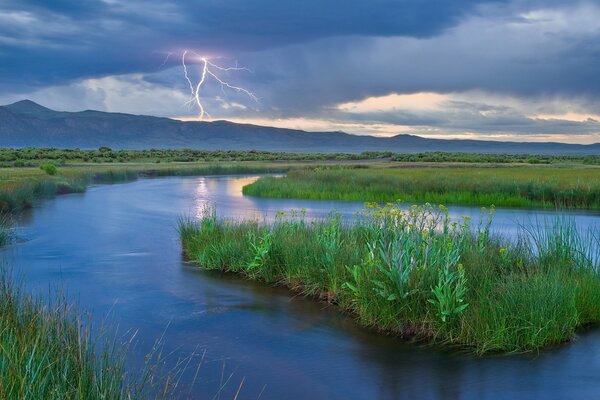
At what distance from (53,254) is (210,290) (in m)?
8.53

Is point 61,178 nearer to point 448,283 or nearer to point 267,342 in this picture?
point 267,342

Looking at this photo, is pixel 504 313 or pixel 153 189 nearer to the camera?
pixel 504 313

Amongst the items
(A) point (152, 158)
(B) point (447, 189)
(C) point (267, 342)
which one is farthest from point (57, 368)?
(A) point (152, 158)

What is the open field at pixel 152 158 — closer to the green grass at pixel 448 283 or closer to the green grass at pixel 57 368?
the green grass at pixel 448 283

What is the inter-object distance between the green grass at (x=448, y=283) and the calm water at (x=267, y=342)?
390mm

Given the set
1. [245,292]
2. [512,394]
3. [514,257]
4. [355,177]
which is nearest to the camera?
[512,394]

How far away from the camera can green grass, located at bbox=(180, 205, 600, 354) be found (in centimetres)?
972

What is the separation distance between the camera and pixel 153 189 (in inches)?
1948

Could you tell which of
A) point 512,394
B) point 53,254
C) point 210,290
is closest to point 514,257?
point 512,394

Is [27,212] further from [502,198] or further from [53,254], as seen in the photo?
[502,198]

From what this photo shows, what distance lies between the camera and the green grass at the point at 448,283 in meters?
9.72

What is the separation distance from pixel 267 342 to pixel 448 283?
141 inches

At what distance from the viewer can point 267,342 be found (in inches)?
428

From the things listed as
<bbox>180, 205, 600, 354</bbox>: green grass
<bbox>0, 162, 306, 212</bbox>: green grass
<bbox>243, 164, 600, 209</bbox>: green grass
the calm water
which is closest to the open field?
<bbox>0, 162, 306, 212</bbox>: green grass
